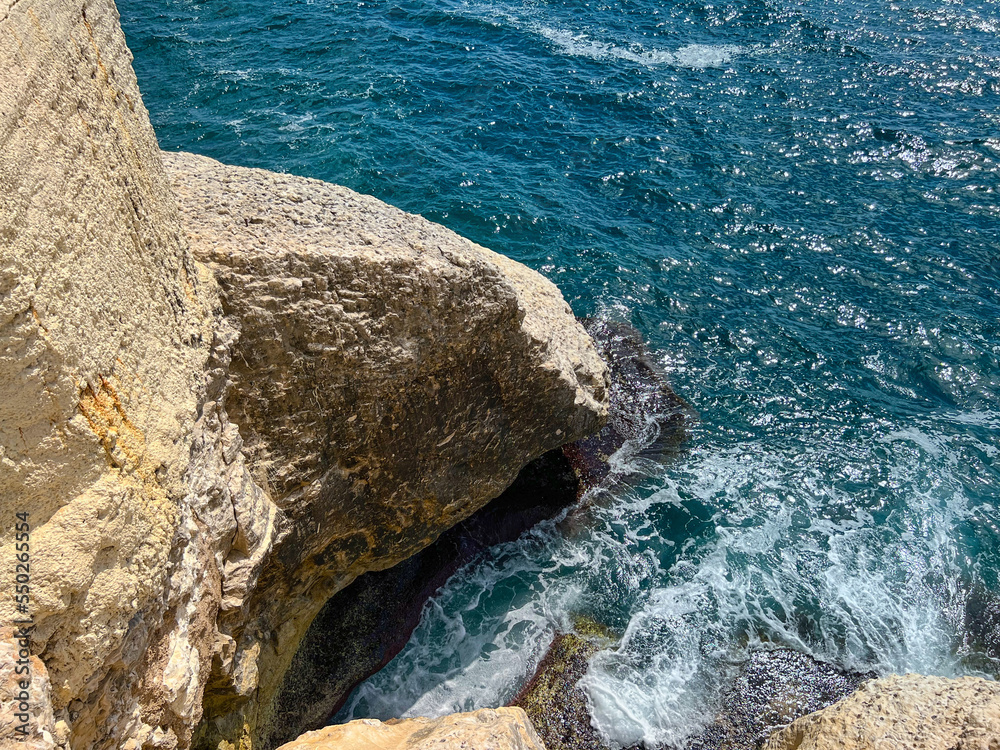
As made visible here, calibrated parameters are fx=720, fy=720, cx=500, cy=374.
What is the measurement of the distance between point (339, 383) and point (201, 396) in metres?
1.58

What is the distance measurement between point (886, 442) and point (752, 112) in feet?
31.9

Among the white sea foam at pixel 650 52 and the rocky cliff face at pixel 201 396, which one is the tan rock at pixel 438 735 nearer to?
the rocky cliff face at pixel 201 396

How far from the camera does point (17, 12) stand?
13.7ft

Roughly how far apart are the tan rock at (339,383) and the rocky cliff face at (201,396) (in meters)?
0.03

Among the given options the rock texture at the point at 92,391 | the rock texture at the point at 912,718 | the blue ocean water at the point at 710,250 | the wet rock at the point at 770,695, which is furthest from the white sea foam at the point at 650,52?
the rock texture at the point at 912,718

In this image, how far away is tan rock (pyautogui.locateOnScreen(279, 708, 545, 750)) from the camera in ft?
16.4

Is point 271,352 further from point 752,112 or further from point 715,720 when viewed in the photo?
point 752,112

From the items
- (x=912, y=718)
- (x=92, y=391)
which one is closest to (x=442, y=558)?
(x=912, y=718)

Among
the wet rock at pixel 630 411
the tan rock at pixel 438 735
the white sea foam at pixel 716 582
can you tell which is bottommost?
the white sea foam at pixel 716 582

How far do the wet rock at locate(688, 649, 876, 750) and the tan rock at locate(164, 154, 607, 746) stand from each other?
13.4ft

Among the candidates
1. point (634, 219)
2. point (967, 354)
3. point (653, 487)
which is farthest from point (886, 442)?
point (634, 219)

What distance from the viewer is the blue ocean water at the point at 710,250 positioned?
32.5 feet

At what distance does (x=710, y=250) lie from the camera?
14875 millimetres

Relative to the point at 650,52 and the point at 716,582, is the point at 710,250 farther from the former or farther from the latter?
the point at 650,52
